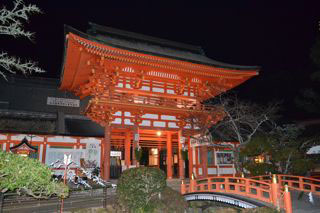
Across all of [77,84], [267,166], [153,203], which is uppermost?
[77,84]

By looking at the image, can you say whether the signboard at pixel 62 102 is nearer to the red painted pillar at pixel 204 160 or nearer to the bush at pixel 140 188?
the red painted pillar at pixel 204 160

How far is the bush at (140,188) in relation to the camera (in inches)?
347

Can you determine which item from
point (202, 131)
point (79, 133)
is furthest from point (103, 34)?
point (202, 131)

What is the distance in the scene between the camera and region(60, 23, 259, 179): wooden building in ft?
41.6

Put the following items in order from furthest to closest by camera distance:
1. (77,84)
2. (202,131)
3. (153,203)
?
(77,84) < (202,131) < (153,203)

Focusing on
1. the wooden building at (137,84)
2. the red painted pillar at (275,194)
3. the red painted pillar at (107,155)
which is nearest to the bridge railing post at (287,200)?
the red painted pillar at (275,194)

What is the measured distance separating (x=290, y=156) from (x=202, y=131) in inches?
203

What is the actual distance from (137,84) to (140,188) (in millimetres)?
7123

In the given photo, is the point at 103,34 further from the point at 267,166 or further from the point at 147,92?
the point at 267,166

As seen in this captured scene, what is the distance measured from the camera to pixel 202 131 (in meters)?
15.2

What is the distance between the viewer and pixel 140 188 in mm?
8945

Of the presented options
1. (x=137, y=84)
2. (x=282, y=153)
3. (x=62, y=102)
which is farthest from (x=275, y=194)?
(x=62, y=102)

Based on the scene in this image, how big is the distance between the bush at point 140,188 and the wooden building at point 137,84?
13.2 ft

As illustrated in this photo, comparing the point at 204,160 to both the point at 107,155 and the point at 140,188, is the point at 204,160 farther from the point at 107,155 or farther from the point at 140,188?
the point at 140,188
